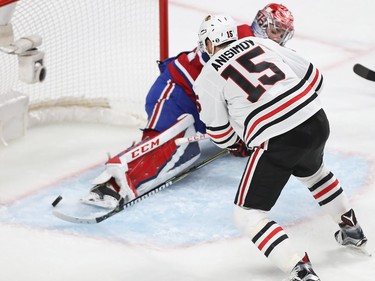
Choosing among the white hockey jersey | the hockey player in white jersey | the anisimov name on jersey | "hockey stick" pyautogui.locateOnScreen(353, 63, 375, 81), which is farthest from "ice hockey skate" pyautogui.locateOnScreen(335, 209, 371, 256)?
"hockey stick" pyautogui.locateOnScreen(353, 63, 375, 81)

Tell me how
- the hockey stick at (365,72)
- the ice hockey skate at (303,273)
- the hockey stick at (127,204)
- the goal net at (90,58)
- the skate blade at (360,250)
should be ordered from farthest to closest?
the goal net at (90,58) → the hockey stick at (365,72) → the hockey stick at (127,204) → the skate blade at (360,250) → the ice hockey skate at (303,273)

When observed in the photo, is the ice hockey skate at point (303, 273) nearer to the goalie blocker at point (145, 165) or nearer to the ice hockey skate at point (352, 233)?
the ice hockey skate at point (352, 233)

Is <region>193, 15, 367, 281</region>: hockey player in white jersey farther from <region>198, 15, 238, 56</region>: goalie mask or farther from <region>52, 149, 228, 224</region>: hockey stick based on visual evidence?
<region>52, 149, 228, 224</region>: hockey stick

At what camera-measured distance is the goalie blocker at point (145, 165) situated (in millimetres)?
3359

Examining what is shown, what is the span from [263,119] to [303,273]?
1.44ft

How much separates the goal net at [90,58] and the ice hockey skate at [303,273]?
148 cm

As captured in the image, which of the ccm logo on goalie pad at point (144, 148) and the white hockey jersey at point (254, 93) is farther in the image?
the ccm logo on goalie pad at point (144, 148)

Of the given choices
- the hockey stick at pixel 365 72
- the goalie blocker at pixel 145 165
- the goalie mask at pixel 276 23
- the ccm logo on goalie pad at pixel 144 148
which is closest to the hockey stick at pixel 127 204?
the goalie blocker at pixel 145 165

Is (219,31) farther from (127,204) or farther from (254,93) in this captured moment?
(127,204)

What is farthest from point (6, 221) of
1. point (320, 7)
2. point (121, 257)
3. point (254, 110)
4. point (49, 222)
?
point (320, 7)

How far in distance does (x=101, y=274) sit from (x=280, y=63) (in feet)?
2.65

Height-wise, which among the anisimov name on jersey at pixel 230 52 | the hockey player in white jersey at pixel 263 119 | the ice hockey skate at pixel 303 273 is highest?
the anisimov name on jersey at pixel 230 52

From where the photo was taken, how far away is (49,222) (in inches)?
128

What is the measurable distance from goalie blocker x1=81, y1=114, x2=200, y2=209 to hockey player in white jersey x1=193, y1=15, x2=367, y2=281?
2.01 feet
